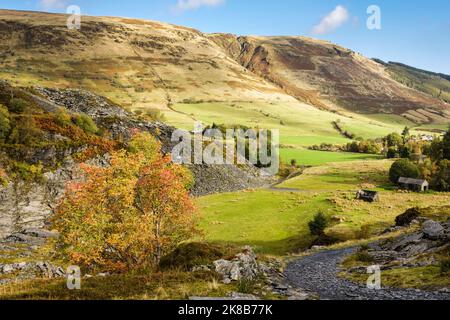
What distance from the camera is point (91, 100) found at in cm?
13250

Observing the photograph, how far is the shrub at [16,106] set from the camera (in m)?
87.6

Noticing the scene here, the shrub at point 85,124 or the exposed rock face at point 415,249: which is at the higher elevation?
the shrub at point 85,124

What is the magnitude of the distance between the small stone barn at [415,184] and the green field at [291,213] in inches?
188

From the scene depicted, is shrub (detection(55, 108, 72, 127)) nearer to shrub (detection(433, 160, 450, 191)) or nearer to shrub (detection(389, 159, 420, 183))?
shrub (detection(389, 159, 420, 183))

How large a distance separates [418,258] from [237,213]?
186 feet

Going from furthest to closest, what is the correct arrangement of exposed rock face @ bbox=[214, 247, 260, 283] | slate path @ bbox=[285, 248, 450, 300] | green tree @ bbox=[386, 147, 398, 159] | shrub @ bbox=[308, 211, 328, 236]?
green tree @ bbox=[386, 147, 398, 159] → shrub @ bbox=[308, 211, 328, 236] → exposed rock face @ bbox=[214, 247, 260, 283] → slate path @ bbox=[285, 248, 450, 300]

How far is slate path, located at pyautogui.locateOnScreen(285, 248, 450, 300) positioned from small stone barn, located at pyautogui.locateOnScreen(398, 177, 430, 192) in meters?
91.3

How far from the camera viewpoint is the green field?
68.4 meters

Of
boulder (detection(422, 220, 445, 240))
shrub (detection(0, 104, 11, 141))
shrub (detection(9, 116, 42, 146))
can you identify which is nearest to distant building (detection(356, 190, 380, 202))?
boulder (detection(422, 220, 445, 240))

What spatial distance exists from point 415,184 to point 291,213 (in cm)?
5585

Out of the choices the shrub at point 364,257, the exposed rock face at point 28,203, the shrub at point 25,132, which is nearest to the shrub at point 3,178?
the exposed rock face at point 28,203

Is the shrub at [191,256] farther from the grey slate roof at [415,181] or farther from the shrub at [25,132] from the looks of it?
the grey slate roof at [415,181]
